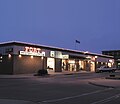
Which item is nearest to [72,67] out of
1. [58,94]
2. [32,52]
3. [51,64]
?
[51,64]

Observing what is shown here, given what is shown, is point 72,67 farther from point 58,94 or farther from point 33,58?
point 58,94

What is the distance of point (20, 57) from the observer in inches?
2452

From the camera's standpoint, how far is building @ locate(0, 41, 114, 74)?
61.3 metres

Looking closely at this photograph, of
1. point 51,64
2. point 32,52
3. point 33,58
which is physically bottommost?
point 51,64

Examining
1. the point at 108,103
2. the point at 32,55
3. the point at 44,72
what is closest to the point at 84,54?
the point at 32,55

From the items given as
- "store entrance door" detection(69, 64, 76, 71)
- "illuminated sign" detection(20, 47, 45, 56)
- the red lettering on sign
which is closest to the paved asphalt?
"illuminated sign" detection(20, 47, 45, 56)

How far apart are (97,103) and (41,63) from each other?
174 ft

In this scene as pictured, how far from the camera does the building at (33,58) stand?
61.3 meters

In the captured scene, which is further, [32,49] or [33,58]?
[33,58]

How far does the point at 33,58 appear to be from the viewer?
65.9 metres

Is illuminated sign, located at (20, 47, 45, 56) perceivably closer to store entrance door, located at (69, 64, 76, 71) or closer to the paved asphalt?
store entrance door, located at (69, 64, 76, 71)

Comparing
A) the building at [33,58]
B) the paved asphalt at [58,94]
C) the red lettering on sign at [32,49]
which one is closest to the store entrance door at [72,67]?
the building at [33,58]

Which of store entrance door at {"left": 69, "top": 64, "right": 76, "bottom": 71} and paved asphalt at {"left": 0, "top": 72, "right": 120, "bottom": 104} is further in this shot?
store entrance door at {"left": 69, "top": 64, "right": 76, "bottom": 71}

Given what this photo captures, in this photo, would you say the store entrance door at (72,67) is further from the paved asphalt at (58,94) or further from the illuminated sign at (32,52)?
the paved asphalt at (58,94)
